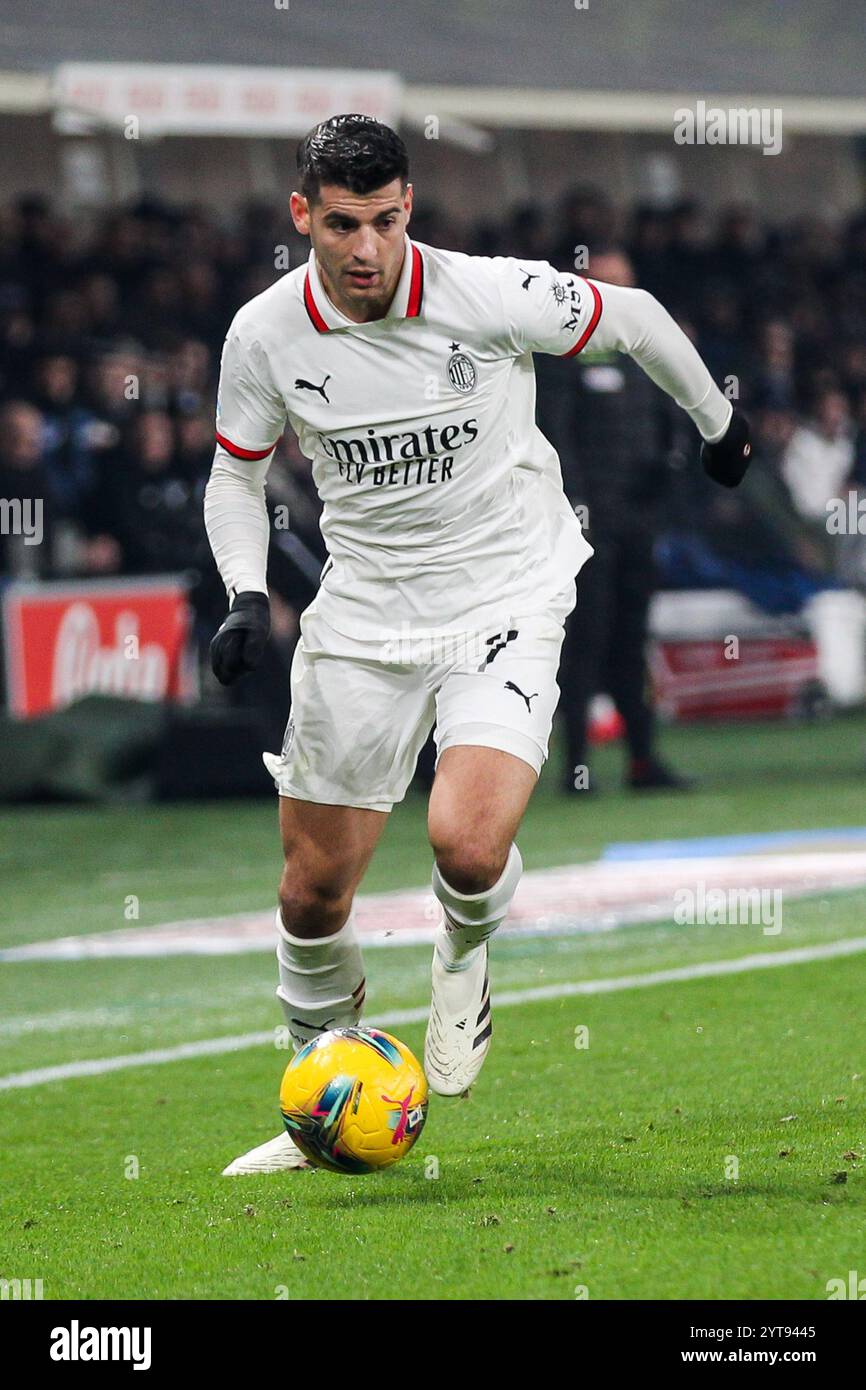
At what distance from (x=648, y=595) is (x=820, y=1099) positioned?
23.4ft

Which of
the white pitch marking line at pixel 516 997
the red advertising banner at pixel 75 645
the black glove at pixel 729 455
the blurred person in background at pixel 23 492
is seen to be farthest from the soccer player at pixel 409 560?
the blurred person in background at pixel 23 492

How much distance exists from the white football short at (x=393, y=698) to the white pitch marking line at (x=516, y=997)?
174 cm

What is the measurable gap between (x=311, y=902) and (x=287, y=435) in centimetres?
1013

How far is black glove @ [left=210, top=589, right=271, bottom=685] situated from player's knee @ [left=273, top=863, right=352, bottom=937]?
1.70 feet

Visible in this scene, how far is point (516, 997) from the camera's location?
7.25 meters

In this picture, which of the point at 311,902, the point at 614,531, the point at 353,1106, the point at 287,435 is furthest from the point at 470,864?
the point at 287,435

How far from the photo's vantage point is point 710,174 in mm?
22859

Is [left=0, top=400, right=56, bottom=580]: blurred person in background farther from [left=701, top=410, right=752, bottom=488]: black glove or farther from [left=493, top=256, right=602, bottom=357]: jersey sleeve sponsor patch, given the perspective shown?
[left=493, top=256, right=602, bottom=357]: jersey sleeve sponsor patch

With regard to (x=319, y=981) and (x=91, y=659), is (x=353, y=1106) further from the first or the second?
Result: (x=91, y=659)

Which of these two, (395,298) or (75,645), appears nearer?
(395,298)

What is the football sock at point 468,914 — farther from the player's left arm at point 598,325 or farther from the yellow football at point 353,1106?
the player's left arm at point 598,325

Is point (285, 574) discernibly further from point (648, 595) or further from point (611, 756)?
point (611, 756)
